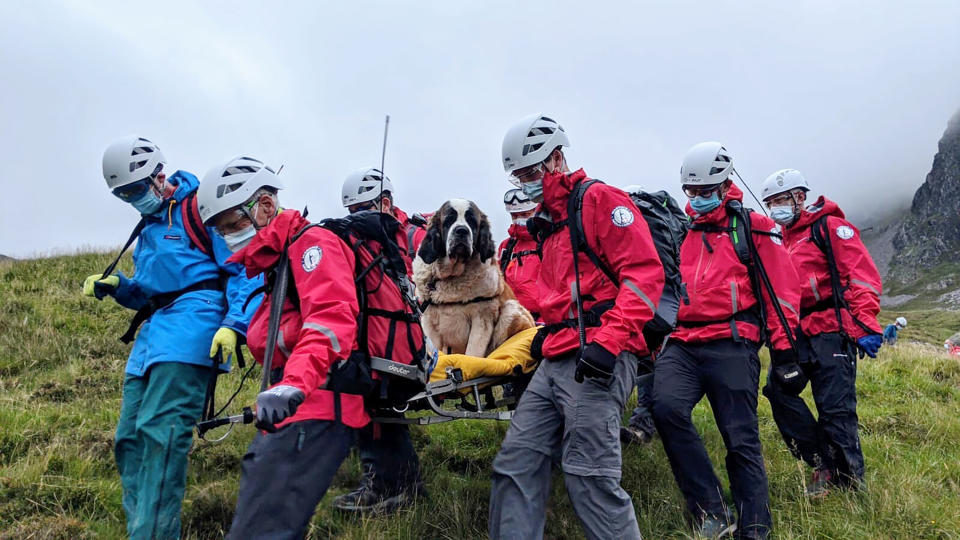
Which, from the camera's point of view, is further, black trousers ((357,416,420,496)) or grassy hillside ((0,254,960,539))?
black trousers ((357,416,420,496))

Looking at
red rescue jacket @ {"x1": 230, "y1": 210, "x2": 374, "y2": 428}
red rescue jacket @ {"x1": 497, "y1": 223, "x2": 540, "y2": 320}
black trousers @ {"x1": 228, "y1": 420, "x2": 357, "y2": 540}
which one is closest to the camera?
red rescue jacket @ {"x1": 230, "y1": 210, "x2": 374, "y2": 428}

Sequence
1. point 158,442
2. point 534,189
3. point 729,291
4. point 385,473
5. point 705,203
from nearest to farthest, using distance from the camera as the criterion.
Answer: point 158,442 → point 534,189 → point 385,473 → point 729,291 → point 705,203

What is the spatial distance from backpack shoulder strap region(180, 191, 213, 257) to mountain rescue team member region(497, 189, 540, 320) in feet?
12.1

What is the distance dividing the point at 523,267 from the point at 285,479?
4960 millimetres

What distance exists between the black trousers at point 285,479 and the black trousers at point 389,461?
1717 mm

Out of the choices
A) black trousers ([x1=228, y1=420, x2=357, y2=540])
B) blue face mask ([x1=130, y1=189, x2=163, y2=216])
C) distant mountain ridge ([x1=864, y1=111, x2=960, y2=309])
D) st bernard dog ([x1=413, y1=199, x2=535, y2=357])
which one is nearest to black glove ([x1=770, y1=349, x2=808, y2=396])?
st bernard dog ([x1=413, y1=199, x2=535, y2=357])

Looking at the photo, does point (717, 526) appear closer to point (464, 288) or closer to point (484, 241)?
point (464, 288)

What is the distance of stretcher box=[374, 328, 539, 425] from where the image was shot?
4.71 m

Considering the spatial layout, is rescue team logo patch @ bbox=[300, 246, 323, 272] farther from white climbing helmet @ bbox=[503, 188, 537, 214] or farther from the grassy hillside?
white climbing helmet @ bbox=[503, 188, 537, 214]

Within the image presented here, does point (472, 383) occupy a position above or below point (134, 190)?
below

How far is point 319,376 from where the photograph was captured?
315 cm

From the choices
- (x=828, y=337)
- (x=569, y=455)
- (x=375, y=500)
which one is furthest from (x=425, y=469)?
(x=828, y=337)

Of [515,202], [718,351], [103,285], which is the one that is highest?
[515,202]

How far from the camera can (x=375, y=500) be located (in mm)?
5305
